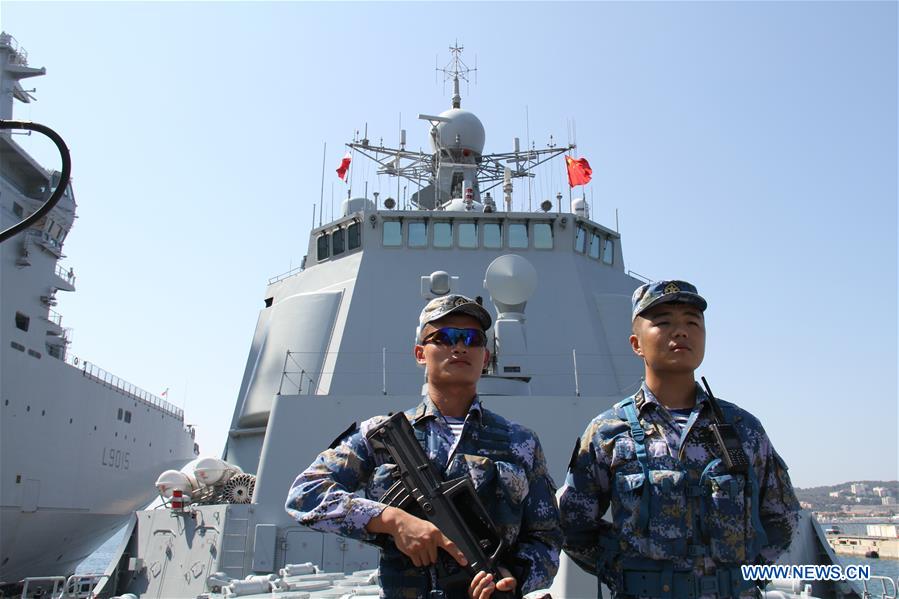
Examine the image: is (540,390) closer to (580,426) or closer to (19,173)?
(580,426)

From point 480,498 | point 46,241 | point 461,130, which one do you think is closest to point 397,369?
point 461,130

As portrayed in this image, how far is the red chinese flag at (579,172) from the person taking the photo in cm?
1582

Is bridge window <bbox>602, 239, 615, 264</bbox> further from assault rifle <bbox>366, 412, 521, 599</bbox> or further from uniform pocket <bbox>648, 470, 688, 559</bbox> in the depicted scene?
assault rifle <bbox>366, 412, 521, 599</bbox>

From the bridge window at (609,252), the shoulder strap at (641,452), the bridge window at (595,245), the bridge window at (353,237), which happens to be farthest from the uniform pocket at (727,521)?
the bridge window at (609,252)

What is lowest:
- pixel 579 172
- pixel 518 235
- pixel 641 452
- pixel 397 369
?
pixel 641 452

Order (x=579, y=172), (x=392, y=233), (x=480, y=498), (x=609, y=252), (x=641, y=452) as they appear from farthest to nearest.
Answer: (x=579, y=172)
(x=609, y=252)
(x=392, y=233)
(x=641, y=452)
(x=480, y=498)

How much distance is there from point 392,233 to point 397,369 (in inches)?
109

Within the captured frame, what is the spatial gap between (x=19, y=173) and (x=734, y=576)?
24290mm

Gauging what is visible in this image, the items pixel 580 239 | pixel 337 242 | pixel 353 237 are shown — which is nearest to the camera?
pixel 353 237

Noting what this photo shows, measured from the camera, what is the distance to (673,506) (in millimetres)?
2506

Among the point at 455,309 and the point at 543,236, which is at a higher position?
the point at 543,236

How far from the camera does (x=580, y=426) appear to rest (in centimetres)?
831

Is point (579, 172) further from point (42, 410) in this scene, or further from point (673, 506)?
point (42, 410)

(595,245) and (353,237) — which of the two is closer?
(353,237)
